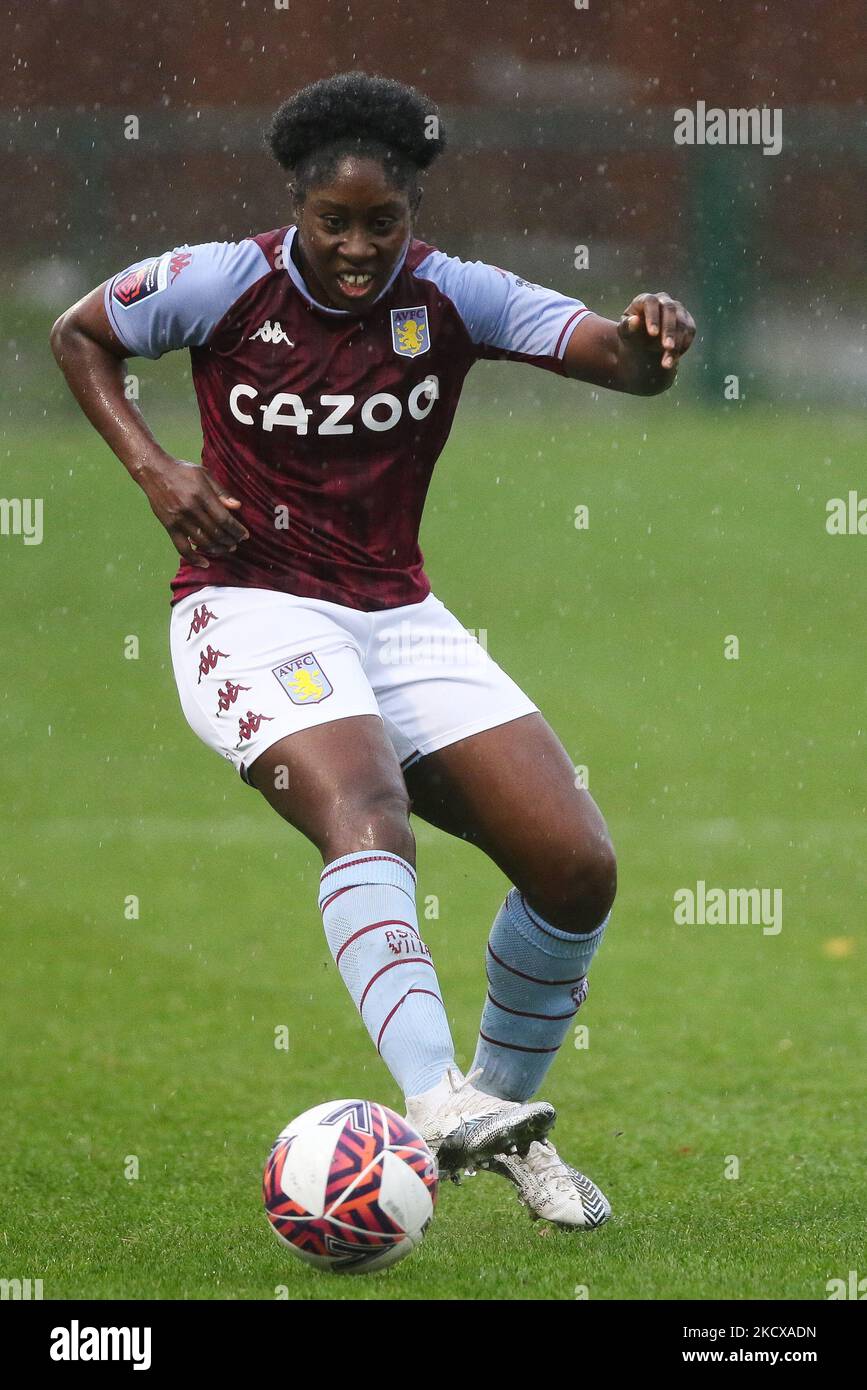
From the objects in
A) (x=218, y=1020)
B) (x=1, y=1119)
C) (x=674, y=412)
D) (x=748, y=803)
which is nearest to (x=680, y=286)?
(x=674, y=412)

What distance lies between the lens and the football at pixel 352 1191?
348 centimetres

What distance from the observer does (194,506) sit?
4105mm

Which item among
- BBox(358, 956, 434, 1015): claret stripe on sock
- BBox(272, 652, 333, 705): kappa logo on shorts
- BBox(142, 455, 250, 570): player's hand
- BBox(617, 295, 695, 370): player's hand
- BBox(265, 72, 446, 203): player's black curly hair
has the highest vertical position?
BBox(265, 72, 446, 203): player's black curly hair

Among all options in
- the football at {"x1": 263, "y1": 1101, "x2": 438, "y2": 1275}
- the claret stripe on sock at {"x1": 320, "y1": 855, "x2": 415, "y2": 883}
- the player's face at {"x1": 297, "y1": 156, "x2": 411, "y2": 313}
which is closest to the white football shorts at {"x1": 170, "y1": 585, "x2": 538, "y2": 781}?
the claret stripe on sock at {"x1": 320, "y1": 855, "x2": 415, "y2": 883}

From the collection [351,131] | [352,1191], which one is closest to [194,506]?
[351,131]

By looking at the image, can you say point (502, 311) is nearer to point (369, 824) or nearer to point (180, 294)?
point (180, 294)

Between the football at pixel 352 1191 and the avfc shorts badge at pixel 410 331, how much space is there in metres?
1.69

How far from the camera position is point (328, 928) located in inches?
151

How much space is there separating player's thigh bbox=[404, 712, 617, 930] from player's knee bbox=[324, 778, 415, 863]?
1.21ft

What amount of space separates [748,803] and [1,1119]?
5.42 metres

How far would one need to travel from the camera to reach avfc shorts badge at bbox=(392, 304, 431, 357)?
4.38 m

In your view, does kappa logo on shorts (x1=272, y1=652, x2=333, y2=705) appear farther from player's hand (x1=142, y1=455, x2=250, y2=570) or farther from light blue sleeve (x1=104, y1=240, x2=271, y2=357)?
light blue sleeve (x1=104, y1=240, x2=271, y2=357)
